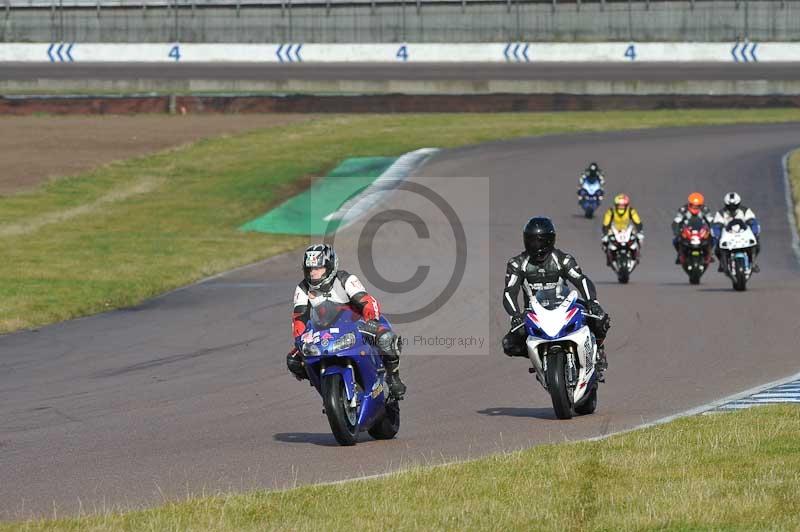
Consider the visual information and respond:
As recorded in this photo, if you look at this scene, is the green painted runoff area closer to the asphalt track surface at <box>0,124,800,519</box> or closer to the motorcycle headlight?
the asphalt track surface at <box>0,124,800,519</box>

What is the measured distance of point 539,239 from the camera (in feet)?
40.8

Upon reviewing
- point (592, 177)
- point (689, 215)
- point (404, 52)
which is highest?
point (404, 52)

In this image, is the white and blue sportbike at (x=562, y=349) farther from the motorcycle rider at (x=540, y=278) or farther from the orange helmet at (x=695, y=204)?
the orange helmet at (x=695, y=204)

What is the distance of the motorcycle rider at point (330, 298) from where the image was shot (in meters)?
11.0

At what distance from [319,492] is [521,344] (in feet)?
12.8

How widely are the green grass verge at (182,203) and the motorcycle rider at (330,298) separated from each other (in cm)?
1062

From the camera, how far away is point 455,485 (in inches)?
350

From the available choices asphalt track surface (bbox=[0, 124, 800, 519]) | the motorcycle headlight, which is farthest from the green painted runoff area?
the motorcycle headlight

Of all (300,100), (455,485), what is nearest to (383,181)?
(300,100)

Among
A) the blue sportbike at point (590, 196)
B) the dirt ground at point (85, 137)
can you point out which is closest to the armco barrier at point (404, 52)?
the dirt ground at point (85, 137)

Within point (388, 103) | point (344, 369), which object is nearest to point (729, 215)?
point (344, 369)

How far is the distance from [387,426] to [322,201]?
2656 cm

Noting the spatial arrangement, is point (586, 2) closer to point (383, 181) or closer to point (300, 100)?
point (300, 100)

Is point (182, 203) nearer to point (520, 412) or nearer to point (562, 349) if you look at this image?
point (520, 412)
